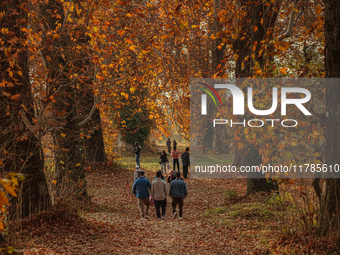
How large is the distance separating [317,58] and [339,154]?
13.1ft

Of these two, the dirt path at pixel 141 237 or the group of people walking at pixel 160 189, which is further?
the group of people walking at pixel 160 189

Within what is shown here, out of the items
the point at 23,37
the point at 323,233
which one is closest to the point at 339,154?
the point at 323,233

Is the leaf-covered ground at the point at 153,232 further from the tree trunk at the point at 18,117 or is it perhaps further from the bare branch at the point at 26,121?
the bare branch at the point at 26,121

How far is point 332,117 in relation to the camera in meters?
6.59

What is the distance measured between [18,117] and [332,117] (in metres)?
7.01

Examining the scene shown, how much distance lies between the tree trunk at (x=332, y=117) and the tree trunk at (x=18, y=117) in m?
6.41

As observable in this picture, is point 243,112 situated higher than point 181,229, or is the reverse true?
point 243,112

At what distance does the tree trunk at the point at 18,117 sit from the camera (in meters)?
8.39

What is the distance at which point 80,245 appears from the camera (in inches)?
319

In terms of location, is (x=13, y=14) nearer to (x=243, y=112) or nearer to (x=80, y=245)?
(x=80, y=245)

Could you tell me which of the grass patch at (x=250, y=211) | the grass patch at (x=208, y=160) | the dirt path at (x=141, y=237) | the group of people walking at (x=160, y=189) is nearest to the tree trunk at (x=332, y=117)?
the dirt path at (x=141, y=237)

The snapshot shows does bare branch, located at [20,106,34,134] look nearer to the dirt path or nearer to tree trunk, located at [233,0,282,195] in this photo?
the dirt path

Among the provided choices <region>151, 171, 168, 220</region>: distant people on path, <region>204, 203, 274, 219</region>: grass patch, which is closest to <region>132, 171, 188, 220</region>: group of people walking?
<region>151, 171, 168, 220</region>: distant people on path

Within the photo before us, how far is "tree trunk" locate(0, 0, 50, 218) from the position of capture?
839 centimetres
